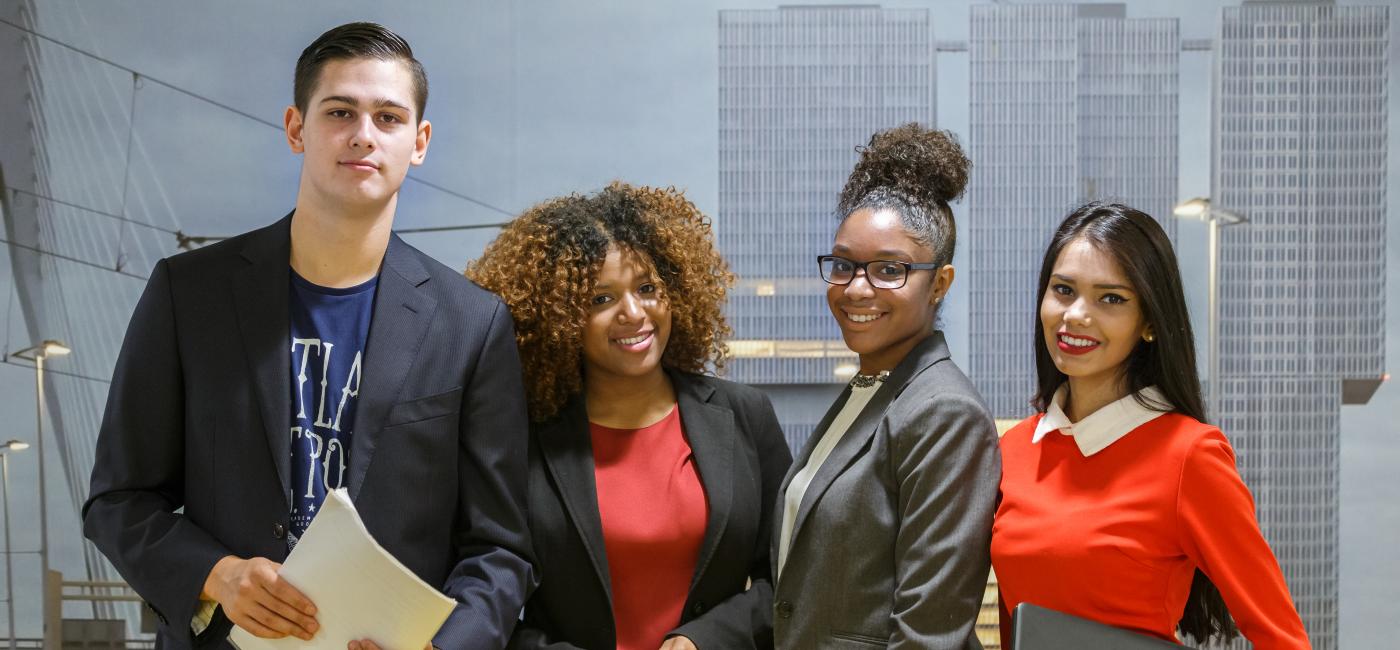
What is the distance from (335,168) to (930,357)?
1019 millimetres

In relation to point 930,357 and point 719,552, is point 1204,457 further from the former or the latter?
point 719,552

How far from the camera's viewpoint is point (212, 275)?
1.86m

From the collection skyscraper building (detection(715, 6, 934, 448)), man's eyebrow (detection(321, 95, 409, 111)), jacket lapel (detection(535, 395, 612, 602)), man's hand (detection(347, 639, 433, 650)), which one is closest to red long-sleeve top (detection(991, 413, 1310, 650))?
jacket lapel (detection(535, 395, 612, 602))

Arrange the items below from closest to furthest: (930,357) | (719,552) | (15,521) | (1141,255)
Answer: (1141,255) < (930,357) < (719,552) < (15,521)

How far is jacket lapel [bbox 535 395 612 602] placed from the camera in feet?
6.82

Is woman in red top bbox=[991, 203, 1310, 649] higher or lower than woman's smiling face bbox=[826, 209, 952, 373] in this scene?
lower

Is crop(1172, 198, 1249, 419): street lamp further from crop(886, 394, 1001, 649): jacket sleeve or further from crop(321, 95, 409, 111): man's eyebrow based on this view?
crop(321, 95, 409, 111): man's eyebrow

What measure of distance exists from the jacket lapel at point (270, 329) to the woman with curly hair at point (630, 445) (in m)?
0.48

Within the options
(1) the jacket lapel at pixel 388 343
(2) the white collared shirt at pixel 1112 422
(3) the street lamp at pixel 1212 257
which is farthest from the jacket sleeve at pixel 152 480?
(3) the street lamp at pixel 1212 257

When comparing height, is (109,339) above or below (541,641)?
above

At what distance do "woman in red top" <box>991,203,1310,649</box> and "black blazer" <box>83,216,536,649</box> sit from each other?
835 mm

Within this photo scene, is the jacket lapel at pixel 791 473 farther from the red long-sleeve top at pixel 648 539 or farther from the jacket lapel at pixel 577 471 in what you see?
the jacket lapel at pixel 577 471

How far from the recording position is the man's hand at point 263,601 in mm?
1642

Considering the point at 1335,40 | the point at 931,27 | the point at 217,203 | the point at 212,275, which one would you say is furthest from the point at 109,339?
the point at 1335,40
